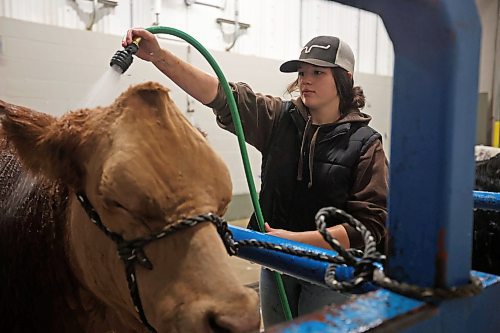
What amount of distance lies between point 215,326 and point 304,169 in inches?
37.9

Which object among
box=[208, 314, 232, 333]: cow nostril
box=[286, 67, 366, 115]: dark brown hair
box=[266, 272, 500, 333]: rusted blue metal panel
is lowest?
box=[208, 314, 232, 333]: cow nostril

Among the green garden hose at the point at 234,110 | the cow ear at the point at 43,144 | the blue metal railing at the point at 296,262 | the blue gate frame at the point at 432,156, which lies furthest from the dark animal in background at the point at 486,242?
the cow ear at the point at 43,144

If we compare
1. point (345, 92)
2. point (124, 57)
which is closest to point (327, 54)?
point (345, 92)

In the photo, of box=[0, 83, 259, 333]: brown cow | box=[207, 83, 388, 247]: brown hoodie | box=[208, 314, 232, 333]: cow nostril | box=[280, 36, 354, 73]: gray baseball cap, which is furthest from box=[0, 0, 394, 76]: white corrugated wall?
box=[208, 314, 232, 333]: cow nostril

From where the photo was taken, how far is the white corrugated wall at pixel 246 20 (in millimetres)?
3695

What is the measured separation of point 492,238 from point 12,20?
3.29m

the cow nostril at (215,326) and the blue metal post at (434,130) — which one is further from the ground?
the blue metal post at (434,130)

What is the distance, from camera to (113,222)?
82cm

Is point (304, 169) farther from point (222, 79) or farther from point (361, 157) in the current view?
point (222, 79)

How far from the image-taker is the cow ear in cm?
88

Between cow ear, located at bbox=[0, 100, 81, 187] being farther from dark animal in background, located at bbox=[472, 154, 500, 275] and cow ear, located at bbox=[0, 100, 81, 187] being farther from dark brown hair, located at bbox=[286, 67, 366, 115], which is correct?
dark animal in background, located at bbox=[472, 154, 500, 275]

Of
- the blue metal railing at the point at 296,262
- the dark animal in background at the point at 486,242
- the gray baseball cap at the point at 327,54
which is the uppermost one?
the gray baseball cap at the point at 327,54

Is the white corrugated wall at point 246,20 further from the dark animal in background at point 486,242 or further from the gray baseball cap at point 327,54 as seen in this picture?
the gray baseball cap at point 327,54

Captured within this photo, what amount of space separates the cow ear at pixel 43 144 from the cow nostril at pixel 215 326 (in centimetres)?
37
